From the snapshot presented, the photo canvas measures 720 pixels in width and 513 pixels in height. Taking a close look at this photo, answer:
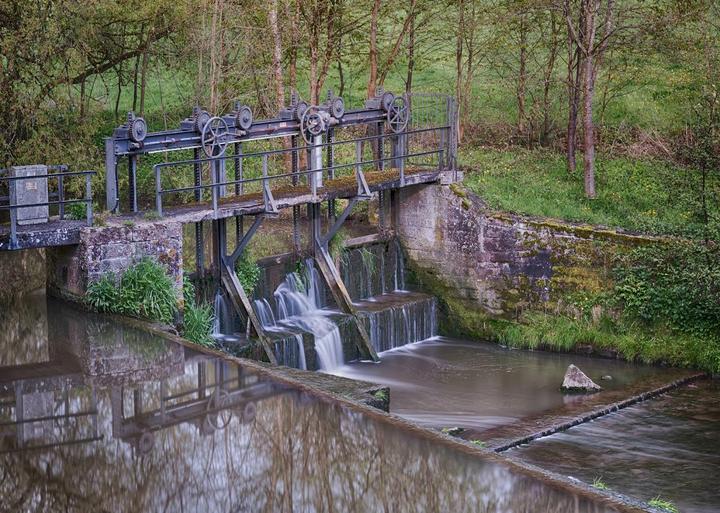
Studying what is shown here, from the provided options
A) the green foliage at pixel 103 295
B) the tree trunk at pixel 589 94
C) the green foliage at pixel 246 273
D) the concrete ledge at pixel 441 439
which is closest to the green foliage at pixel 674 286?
the tree trunk at pixel 589 94

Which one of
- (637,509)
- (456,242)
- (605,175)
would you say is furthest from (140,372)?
(605,175)

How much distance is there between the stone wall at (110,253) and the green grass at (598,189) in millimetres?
7616

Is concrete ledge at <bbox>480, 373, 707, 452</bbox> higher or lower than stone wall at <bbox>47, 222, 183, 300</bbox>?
lower

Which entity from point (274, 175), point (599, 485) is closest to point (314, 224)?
point (274, 175)

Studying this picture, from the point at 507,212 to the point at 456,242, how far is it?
→ 1.12 meters

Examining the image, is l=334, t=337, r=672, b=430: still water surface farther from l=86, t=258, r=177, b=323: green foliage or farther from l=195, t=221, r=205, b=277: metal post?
l=86, t=258, r=177, b=323: green foliage

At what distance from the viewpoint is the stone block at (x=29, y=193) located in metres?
16.0

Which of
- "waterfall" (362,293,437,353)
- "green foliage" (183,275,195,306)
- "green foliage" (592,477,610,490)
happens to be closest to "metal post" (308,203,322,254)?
→ "waterfall" (362,293,437,353)

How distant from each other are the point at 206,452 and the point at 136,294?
536 centimetres

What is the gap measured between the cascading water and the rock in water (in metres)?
3.74

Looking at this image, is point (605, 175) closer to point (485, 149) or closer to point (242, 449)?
point (485, 149)

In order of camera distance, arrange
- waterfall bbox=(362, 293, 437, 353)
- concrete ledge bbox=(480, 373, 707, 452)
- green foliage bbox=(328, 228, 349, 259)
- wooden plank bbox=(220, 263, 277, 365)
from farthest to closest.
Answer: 1. green foliage bbox=(328, 228, 349, 259)
2. waterfall bbox=(362, 293, 437, 353)
3. wooden plank bbox=(220, 263, 277, 365)
4. concrete ledge bbox=(480, 373, 707, 452)

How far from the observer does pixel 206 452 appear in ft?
35.4

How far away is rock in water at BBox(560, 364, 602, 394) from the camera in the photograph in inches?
722
